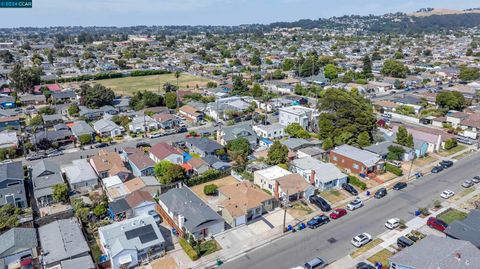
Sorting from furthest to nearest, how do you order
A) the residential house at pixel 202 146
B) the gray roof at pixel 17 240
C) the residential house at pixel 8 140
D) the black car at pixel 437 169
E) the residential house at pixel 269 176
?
the residential house at pixel 8 140
the residential house at pixel 202 146
the black car at pixel 437 169
the residential house at pixel 269 176
the gray roof at pixel 17 240

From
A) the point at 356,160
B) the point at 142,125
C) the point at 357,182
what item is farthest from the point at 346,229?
the point at 142,125

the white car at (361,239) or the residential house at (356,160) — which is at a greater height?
the residential house at (356,160)

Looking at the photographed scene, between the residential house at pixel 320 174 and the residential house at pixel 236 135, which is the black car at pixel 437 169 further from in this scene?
the residential house at pixel 236 135

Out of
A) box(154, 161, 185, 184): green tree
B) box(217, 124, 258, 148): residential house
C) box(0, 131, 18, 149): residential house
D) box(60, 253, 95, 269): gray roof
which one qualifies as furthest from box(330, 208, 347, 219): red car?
box(0, 131, 18, 149): residential house

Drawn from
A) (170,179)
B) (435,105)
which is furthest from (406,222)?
(435,105)

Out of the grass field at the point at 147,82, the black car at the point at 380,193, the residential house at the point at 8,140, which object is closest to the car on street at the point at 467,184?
the black car at the point at 380,193

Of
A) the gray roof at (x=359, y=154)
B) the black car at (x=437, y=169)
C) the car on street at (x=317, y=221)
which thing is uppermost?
the gray roof at (x=359, y=154)

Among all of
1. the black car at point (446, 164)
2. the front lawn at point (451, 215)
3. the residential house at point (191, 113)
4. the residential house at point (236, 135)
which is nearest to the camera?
the front lawn at point (451, 215)
